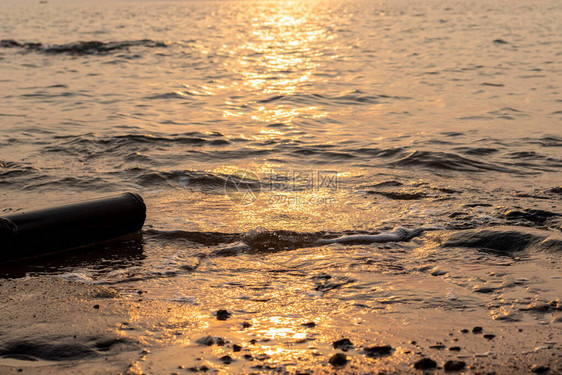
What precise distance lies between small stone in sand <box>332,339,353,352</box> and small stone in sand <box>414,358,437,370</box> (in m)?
0.42

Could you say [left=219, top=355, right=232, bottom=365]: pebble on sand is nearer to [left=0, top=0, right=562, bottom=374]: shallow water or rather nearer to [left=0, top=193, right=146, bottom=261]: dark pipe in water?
[left=0, top=0, right=562, bottom=374]: shallow water

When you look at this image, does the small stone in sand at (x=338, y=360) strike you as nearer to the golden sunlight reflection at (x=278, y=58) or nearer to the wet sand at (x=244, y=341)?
the wet sand at (x=244, y=341)

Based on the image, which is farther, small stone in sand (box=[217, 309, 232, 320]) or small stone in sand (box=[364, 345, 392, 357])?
small stone in sand (box=[217, 309, 232, 320])

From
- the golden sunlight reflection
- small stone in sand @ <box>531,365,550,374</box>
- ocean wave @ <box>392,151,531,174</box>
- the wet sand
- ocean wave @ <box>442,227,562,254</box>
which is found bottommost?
the golden sunlight reflection

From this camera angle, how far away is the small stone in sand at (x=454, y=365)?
3420 mm

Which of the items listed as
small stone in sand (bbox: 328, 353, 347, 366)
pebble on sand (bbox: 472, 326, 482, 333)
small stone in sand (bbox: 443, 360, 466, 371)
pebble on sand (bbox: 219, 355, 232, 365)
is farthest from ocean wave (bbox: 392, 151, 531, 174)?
pebble on sand (bbox: 219, 355, 232, 365)

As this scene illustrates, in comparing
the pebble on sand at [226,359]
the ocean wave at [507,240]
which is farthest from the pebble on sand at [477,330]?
the ocean wave at [507,240]

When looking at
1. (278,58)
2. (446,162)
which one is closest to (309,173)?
(446,162)

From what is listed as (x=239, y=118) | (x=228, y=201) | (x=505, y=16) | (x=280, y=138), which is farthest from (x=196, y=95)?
(x=505, y=16)

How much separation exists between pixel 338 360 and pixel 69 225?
2.97m

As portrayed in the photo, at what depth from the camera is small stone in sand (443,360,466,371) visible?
342 cm

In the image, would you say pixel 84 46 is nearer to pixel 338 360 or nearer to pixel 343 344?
pixel 343 344

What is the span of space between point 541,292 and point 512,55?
18.0 meters

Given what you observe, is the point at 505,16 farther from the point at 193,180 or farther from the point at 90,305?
the point at 90,305
